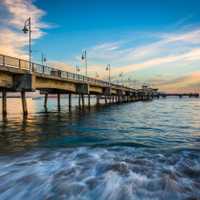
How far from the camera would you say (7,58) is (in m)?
27.4

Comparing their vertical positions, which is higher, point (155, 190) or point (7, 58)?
point (7, 58)

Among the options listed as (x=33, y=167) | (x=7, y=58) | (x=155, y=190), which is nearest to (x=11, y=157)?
(x=33, y=167)

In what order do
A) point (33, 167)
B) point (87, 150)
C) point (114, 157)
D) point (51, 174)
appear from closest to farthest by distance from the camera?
point (51, 174)
point (33, 167)
point (114, 157)
point (87, 150)

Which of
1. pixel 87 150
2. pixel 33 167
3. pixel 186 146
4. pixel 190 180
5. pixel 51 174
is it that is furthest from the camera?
pixel 186 146

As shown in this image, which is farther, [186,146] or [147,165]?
[186,146]

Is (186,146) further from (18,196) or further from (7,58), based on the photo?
(7,58)

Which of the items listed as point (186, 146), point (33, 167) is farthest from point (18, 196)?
point (186, 146)

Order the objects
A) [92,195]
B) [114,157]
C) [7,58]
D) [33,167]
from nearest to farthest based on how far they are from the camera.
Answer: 1. [92,195]
2. [33,167]
3. [114,157]
4. [7,58]

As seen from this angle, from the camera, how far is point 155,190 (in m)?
6.79

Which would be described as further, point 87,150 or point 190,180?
point 87,150

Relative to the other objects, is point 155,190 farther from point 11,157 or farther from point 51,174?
point 11,157

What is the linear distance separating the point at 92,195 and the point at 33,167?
3.15 metres

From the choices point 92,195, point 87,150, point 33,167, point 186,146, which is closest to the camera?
point 92,195

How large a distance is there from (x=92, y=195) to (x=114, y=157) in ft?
11.8
